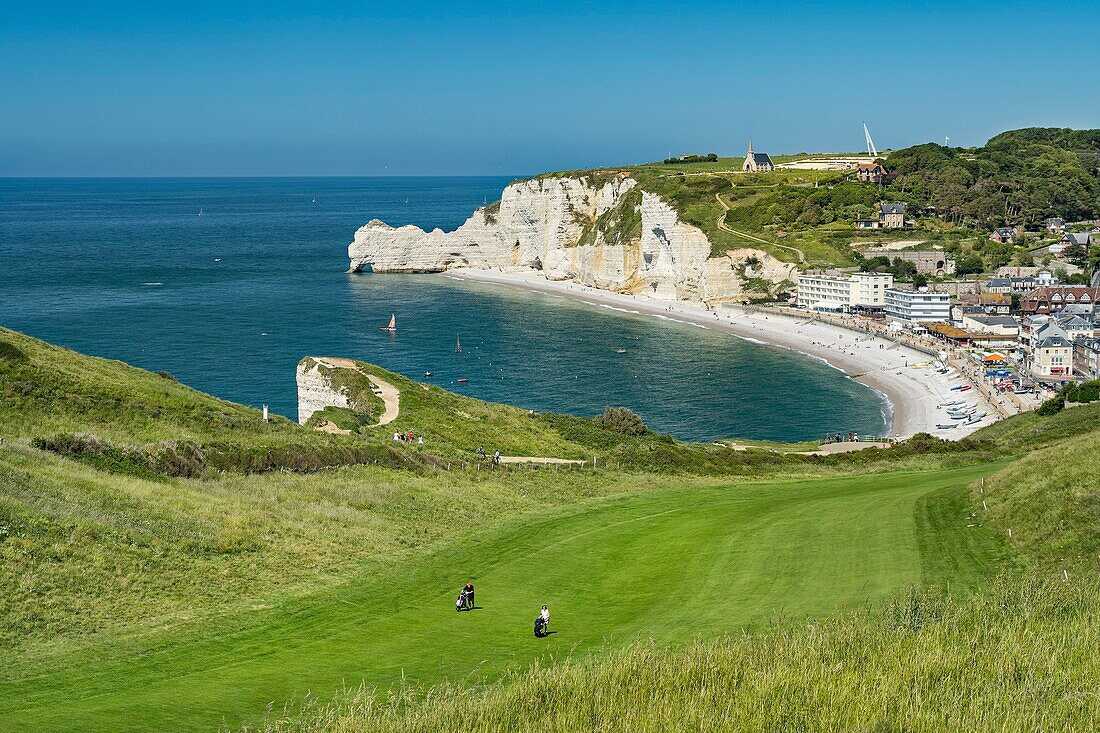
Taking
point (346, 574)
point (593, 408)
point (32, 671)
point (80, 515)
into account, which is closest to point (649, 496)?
point (346, 574)

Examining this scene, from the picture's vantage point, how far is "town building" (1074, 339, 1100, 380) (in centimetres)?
8238

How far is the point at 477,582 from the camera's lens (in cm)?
2281

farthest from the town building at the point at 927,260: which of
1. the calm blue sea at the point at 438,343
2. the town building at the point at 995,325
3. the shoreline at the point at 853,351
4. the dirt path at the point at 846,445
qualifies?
the dirt path at the point at 846,445

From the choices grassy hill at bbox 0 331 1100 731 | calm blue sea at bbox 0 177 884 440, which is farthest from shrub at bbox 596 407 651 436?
calm blue sea at bbox 0 177 884 440

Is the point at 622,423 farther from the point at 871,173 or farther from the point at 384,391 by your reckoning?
the point at 871,173

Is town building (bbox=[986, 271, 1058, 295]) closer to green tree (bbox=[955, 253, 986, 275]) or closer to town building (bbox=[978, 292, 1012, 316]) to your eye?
town building (bbox=[978, 292, 1012, 316])

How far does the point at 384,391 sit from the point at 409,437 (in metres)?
8.99

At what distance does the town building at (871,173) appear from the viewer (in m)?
169

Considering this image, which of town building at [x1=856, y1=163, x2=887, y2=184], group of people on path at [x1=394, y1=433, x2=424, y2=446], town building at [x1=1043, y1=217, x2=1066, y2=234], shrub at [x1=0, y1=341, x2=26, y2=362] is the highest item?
town building at [x1=856, y1=163, x2=887, y2=184]

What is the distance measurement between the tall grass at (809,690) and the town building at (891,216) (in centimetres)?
14085

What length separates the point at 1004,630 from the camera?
14.5 m

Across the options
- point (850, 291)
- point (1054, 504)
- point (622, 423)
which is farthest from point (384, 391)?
point (850, 291)

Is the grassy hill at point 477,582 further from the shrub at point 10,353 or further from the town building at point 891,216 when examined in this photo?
the town building at point 891,216

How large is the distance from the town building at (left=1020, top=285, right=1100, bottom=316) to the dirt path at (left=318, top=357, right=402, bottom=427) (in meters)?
85.9
